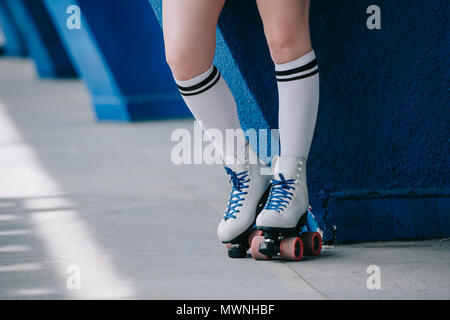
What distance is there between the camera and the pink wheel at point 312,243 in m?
2.70

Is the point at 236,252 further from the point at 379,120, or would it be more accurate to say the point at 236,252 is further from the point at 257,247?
the point at 379,120

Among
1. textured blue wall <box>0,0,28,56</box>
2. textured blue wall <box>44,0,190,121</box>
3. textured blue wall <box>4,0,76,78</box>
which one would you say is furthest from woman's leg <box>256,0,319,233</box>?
textured blue wall <box>0,0,28,56</box>

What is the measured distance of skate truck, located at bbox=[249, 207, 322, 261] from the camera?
263cm

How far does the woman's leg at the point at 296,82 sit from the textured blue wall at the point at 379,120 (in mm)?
243

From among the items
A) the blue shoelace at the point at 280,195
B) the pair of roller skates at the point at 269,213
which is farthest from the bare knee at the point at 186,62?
the blue shoelace at the point at 280,195

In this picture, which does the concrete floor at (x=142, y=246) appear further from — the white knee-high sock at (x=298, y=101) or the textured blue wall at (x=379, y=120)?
the white knee-high sock at (x=298, y=101)

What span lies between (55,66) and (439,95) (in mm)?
10039

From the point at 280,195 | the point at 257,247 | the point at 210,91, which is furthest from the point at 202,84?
the point at 257,247

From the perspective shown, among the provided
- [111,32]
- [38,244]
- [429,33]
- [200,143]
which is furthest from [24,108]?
[429,33]

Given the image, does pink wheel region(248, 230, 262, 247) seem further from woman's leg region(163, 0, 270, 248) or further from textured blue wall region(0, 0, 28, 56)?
textured blue wall region(0, 0, 28, 56)

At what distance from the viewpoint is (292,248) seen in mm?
2627

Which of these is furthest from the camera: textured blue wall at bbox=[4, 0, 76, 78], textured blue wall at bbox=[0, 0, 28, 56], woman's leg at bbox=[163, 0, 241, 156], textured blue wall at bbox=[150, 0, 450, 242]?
textured blue wall at bbox=[0, 0, 28, 56]

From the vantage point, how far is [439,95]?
2.93 meters

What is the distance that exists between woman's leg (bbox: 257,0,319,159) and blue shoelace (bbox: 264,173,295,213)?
0.09 metres
